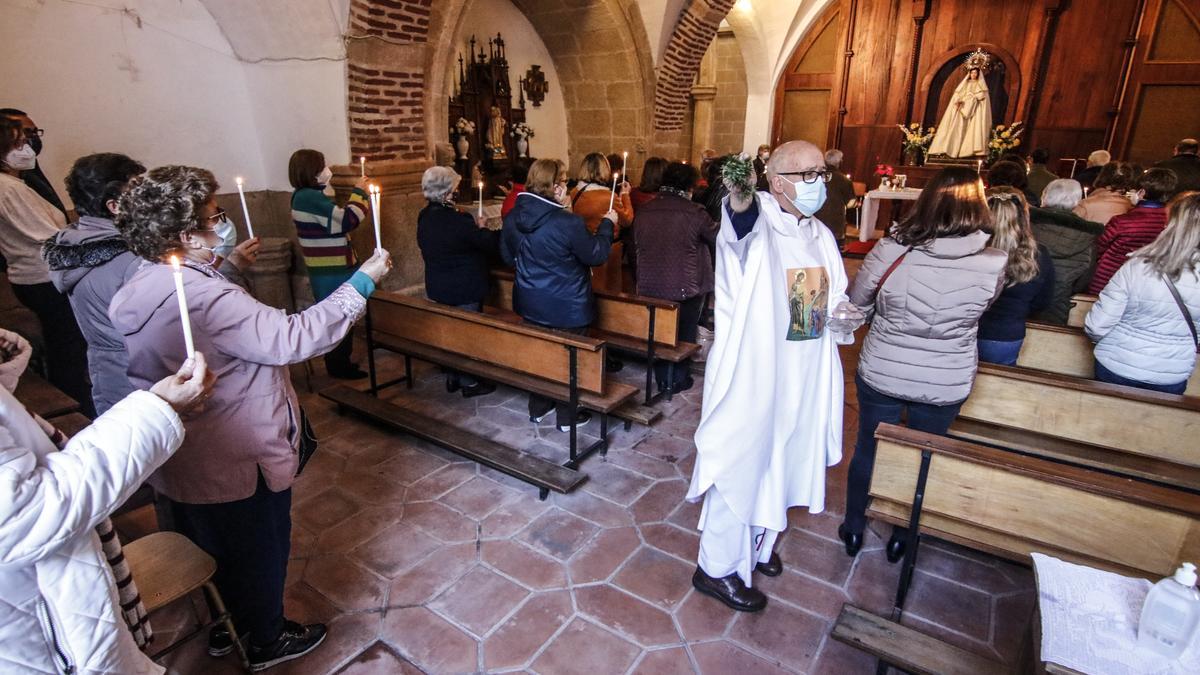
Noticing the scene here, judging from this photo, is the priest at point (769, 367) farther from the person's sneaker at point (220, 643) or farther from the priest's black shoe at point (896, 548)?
the person's sneaker at point (220, 643)

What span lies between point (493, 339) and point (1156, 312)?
341cm

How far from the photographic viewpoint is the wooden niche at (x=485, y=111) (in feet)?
25.6

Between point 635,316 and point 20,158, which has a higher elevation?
point 20,158

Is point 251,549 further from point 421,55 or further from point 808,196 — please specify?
point 421,55

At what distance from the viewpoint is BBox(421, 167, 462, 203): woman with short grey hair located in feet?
13.8

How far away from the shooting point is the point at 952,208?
2.47 meters

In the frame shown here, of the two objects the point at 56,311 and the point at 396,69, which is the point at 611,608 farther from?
the point at 396,69

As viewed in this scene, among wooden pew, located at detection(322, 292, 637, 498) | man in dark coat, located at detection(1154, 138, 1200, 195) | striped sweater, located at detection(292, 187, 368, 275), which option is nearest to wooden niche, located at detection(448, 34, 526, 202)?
striped sweater, located at detection(292, 187, 368, 275)

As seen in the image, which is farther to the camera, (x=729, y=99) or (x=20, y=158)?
(x=729, y=99)

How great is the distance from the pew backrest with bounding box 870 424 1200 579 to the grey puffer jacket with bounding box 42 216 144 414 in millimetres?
3110

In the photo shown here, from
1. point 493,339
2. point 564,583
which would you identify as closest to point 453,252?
point 493,339

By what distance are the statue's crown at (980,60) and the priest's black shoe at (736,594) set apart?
1196cm

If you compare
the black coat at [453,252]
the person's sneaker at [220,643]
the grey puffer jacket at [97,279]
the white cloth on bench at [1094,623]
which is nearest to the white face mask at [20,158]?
the grey puffer jacket at [97,279]

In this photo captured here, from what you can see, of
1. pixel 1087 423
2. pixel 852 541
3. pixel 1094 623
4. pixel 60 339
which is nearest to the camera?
pixel 1094 623
